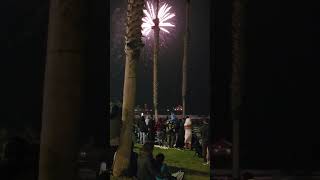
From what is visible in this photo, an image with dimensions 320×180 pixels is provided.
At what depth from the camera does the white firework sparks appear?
719 centimetres

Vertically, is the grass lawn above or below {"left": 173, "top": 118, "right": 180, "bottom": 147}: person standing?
below

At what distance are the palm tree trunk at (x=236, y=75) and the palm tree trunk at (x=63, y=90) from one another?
5.60 m

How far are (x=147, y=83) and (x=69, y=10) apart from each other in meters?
6.20

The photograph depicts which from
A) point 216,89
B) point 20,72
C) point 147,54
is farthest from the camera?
point 147,54

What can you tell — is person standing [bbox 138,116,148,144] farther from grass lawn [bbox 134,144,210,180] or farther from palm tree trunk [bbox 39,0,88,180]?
palm tree trunk [bbox 39,0,88,180]

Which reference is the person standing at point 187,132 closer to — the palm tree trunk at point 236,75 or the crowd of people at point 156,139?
the crowd of people at point 156,139

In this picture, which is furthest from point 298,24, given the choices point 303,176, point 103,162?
point 103,162

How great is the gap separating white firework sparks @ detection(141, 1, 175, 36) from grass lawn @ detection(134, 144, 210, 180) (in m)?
1.95

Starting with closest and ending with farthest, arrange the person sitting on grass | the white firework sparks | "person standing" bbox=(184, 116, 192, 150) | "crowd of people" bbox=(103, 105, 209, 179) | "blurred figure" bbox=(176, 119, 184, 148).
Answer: "crowd of people" bbox=(103, 105, 209, 179) < the person sitting on grass < the white firework sparks < "person standing" bbox=(184, 116, 192, 150) < "blurred figure" bbox=(176, 119, 184, 148)

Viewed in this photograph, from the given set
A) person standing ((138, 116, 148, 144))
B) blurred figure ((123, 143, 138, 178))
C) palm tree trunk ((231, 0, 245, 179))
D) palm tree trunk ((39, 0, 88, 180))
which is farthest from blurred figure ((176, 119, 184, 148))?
palm tree trunk ((39, 0, 88, 180))

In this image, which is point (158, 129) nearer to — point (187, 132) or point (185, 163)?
point (187, 132)

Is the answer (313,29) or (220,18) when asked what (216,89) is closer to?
(220,18)

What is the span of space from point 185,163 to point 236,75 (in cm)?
175

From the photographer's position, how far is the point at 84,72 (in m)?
1.16
